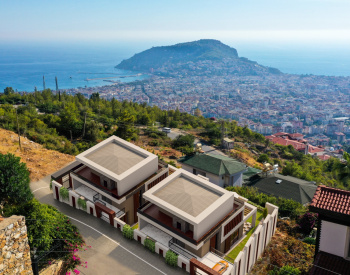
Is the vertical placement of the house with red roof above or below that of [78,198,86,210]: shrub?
above

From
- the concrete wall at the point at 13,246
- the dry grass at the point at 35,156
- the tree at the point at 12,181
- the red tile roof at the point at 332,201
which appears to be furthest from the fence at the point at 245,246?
the concrete wall at the point at 13,246

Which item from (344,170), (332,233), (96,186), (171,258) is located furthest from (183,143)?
(332,233)

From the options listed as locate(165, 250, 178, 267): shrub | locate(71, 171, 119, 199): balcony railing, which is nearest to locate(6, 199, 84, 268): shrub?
locate(71, 171, 119, 199): balcony railing

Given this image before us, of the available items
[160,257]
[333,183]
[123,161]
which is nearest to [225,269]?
[160,257]

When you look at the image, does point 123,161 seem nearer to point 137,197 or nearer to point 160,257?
point 137,197

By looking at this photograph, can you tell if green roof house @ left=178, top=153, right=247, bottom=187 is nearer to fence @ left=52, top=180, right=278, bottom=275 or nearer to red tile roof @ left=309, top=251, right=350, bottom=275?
fence @ left=52, top=180, right=278, bottom=275

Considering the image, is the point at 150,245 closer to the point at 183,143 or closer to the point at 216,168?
the point at 216,168
